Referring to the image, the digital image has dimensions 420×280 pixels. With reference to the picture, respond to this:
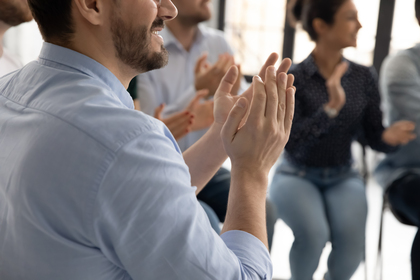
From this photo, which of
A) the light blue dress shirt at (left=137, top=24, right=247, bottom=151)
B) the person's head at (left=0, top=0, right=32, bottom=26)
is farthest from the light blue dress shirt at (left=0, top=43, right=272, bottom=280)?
the light blue dress shirt at (left=137, top=24, right=247, bottom=151)

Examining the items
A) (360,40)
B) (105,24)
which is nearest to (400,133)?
(105,24)

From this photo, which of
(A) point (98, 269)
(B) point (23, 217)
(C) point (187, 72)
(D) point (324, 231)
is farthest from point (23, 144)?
(C) point (187, 72)

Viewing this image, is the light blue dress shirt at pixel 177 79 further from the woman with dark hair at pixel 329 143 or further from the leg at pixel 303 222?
the leg at pixel 303 222

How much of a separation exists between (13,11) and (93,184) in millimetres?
1003

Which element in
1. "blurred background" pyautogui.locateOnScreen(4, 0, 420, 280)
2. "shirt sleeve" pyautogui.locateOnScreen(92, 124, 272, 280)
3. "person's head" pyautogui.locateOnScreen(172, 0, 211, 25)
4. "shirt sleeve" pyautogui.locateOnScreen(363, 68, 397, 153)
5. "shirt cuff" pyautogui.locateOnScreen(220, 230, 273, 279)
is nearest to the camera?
"shirt sleeve" pyautogui.locateOnScreen(92, 124, 272, 280)

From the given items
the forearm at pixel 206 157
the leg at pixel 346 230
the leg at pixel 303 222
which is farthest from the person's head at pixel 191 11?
the forearm at pixel 206 157

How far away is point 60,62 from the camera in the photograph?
668 millimetres

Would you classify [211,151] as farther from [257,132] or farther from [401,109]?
[401,109]

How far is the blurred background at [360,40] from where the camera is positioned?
2.44 metres

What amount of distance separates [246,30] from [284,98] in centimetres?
436

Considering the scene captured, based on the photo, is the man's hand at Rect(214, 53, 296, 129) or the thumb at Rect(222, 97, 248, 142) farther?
the man's hand at Rect(214, 53, 296, 129)

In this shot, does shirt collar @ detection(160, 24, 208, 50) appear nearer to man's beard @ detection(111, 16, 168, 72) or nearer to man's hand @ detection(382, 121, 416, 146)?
man's hand @ detection(382, 121, 416, 146)

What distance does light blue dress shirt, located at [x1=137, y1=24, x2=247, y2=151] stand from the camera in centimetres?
182

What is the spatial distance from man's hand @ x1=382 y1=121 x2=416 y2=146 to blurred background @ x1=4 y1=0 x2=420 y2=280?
32.3 inches
